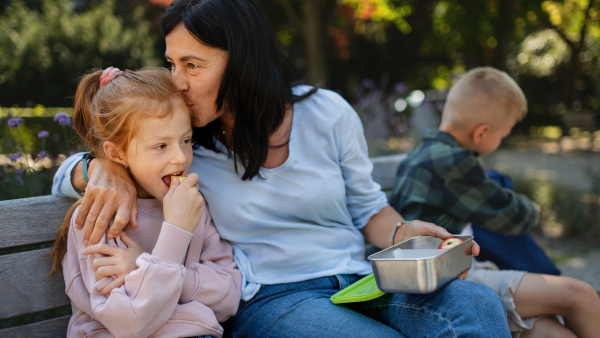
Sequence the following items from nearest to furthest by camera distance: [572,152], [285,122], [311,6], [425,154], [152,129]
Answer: [152,129], [285,122], [425,154], [311,6], [572,152]

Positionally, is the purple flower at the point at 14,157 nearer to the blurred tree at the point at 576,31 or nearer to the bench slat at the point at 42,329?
the bench slat at the point at 42,329

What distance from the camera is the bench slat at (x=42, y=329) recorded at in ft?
6.09

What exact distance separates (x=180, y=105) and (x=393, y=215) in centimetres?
100

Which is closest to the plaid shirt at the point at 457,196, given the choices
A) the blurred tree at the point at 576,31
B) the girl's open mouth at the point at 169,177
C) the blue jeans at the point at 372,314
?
the blue jeans at the point at 372,314

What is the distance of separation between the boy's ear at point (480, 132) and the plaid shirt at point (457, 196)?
9 centimetres

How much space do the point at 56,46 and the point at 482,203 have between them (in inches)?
361

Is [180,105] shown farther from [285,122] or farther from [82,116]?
[285,122]

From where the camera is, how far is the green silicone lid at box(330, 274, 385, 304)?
1.73 meters

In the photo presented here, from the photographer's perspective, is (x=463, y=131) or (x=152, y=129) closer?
(x=152, y=129)

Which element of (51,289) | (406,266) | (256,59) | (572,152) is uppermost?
(256,59)

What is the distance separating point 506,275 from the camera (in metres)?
2.28

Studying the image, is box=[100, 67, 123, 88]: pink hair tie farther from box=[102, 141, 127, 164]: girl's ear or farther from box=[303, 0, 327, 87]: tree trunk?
box=[303, 0, 327, 87]: tree trunk

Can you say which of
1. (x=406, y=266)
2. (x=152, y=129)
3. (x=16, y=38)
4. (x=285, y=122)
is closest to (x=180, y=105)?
(x=152, y=129)

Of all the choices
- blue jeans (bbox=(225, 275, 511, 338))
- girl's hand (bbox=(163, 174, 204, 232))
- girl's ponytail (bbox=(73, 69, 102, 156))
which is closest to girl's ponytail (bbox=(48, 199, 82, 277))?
girl's ponytail (bbox=(73, 69, 102, 156))
